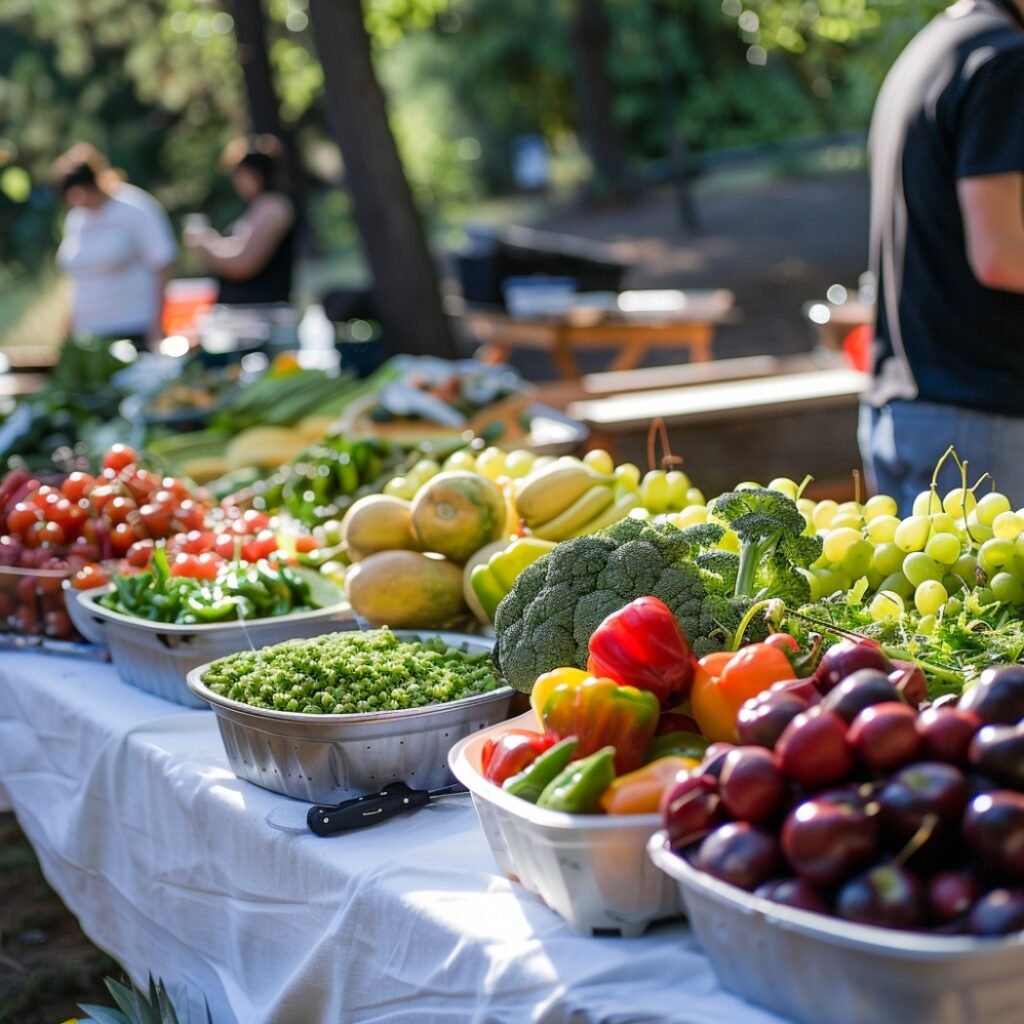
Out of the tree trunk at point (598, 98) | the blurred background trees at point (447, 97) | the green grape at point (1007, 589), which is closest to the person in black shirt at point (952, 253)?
the green grape at point (1007, 589)

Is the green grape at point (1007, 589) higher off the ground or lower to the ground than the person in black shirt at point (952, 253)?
lower

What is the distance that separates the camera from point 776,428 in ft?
16.6

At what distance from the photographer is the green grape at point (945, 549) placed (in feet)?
6.03

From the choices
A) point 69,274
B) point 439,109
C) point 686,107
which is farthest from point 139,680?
point 439,109

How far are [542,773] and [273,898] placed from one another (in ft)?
1.70

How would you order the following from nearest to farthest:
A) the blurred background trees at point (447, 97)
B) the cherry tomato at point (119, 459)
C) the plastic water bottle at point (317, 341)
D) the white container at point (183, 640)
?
the white container at point (183, 640) → the cherry tomato at point (119, 459) → the plastic water bottle at point (317, 341) → the blurred background trees at point (447, 97)

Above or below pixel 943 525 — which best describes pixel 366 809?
below

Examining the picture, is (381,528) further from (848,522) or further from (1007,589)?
(1007,589)

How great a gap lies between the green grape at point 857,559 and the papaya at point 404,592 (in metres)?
0.72

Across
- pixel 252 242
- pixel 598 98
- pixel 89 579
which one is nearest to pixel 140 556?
pixel 89 579

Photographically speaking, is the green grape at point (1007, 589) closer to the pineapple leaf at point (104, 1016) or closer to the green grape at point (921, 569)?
the green grape at point (921, 569)

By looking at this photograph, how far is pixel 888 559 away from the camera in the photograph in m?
1.92

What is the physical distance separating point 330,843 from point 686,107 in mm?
28961

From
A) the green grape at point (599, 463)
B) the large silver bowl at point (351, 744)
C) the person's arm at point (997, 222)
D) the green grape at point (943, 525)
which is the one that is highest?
the person's arm at point (997, 222)
